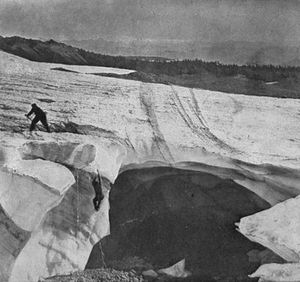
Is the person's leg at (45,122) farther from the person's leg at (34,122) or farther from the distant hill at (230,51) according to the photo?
the distant hill at (230,51)

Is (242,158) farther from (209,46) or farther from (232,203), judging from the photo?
(209,46)

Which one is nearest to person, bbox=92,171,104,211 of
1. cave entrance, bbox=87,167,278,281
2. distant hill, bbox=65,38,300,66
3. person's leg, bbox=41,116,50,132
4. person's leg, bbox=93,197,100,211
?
person's leg, bbox=93,197,100,211

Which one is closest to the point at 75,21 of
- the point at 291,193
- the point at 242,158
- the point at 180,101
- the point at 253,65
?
the point at 180,101

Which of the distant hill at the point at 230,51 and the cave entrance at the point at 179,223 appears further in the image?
the distant hill at the point at 230,51

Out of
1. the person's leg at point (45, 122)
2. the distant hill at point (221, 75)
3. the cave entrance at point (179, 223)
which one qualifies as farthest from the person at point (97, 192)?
the distant hill at point (221, 75)

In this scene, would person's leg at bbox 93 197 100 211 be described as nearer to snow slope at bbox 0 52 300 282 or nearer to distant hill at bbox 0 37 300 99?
snow slope at bbox 0 52 300 282

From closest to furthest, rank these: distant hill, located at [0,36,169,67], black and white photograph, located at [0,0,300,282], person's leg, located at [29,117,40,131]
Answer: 1. black and white photograph, located at [0,0,300,282]
2. person's leg, located at [29,117,40,131]
3. distant hill, located at [0,36,169,67]

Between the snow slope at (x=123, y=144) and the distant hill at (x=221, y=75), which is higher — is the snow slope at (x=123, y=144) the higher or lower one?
the lower one
